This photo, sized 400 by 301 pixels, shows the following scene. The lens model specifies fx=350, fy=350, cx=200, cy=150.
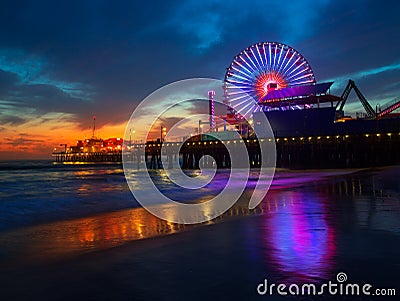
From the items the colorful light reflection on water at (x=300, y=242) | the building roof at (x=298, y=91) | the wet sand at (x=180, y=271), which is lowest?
the wet sand at (x=180, y=271)

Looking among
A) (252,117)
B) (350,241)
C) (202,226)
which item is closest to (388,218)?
(350,241)

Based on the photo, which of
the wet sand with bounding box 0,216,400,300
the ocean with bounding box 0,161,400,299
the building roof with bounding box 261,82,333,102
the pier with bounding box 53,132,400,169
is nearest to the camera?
the wet sand with bounding box 0,216,400,300

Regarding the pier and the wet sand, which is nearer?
the wet sand

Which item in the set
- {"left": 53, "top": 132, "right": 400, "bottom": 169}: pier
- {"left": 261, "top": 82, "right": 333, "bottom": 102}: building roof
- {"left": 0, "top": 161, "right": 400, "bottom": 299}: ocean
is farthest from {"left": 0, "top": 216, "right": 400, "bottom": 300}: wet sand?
{"left": 261, "top": 82, "right": 333, "bottom": 102}: building roof

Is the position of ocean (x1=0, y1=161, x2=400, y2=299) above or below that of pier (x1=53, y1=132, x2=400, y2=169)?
below

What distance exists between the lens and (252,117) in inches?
2254

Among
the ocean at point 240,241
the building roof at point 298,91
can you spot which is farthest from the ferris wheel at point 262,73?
the ocean at point 240,241

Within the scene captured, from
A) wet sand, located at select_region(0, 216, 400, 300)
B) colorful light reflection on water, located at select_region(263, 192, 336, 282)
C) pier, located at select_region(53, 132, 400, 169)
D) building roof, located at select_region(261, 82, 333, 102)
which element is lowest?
wet sand, located at select_region(0, 216, 400, 300)

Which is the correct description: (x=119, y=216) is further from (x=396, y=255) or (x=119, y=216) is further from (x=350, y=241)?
(x=396, y=255)

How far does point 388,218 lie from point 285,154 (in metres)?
41.3

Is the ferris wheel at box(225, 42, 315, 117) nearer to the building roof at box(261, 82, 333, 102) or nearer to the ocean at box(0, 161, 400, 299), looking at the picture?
the building roof at box(261, 82, 333, 102)

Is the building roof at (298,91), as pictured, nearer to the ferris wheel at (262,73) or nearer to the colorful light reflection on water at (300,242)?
the ferris wheel at (262,73)

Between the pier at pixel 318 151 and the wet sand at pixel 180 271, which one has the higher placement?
the pier at pixel 318 151

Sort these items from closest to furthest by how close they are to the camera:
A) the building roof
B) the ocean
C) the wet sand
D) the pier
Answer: the wet sand < the ocean < the pier < the building roof
